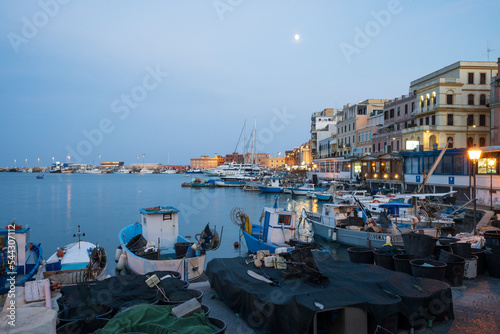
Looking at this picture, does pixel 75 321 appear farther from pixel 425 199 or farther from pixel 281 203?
pixel 281 203

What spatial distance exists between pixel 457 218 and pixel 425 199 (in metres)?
3.67

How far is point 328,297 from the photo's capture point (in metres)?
7.79

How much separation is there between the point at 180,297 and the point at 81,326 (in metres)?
2.21

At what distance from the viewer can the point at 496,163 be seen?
34094 mm

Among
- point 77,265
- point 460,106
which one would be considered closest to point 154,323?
point 77,265

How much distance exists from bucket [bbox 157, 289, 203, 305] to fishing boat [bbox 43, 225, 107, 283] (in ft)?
A: 23.8

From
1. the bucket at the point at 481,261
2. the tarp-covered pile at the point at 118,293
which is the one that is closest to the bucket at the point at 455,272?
the bucket at the point at 481,261

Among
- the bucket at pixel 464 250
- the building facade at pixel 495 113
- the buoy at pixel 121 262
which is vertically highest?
the building facade at pixel 495 113

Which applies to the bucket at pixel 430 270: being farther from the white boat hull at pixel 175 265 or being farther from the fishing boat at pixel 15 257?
the fishing boat at pixel 15 257

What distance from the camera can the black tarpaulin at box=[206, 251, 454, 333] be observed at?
24.9 feet

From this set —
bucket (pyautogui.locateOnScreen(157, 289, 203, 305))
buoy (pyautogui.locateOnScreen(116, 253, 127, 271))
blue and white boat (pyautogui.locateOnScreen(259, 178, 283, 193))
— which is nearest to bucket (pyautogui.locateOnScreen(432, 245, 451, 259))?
bucket (pyautogui.locateOnScreen(157, 289, 203, 305))

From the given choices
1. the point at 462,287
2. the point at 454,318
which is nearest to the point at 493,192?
the point at 462,287

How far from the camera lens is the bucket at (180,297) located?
28.0 feet

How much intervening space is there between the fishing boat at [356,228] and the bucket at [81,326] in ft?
60.1
